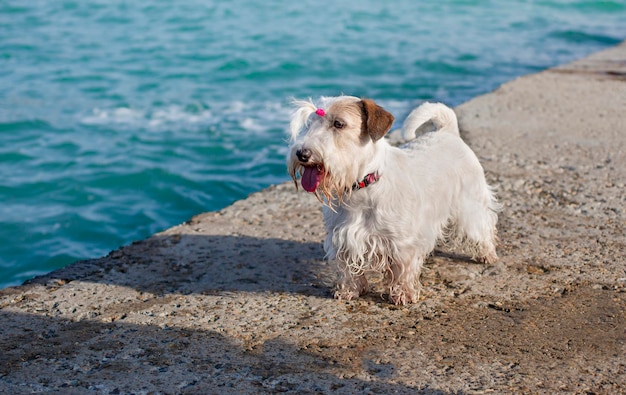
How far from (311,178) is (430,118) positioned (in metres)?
1.41

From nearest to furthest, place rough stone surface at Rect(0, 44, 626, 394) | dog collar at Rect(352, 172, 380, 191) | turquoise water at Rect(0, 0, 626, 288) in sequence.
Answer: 1. rough stone surface at Rect(0, 44, 626, 394)
2. dog collar at Rect(352, 172, 380, 191)
3. turquoise water at Rect(0, 0, 626, 288)

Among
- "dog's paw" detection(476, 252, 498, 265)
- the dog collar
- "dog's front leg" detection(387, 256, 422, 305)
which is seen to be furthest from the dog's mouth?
"dog's paw" detection(476, 252, 498, 265)

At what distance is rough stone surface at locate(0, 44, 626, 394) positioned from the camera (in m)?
3.65

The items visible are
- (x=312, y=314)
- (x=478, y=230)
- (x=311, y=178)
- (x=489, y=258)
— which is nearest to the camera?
(x=311, y=178)

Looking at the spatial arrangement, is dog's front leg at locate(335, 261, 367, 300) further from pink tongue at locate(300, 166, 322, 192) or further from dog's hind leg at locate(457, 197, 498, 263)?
dog's hind leg at locate(457, 197, 498, 263)

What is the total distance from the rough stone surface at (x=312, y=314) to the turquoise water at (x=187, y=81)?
2.84 meters

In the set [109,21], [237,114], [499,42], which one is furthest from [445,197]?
[109,21]

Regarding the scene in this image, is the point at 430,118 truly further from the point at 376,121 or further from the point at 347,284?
the point at 347,284

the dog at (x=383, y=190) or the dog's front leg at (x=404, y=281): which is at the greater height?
the dog at (x=383, y=190)

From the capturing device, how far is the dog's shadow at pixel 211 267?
481 centimetres

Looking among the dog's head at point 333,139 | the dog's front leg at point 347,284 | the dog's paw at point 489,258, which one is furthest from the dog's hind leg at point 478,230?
the dog's head at point 333,139

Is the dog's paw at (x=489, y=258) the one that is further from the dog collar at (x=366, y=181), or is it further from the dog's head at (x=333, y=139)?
the dog's head at (x=333, y=139)

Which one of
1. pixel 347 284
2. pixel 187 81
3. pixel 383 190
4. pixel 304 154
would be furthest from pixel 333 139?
pixel 187 81

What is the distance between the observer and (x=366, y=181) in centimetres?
421
